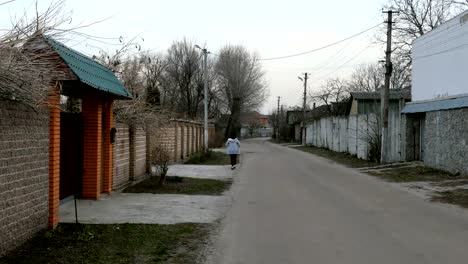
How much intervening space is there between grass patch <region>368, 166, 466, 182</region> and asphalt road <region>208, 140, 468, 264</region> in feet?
11.5

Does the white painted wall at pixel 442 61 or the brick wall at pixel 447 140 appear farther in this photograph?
the white painted wall at pixel 442 61

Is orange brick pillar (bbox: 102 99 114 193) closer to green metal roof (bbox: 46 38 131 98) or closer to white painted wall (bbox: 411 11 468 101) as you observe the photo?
green metal roof (bbox: 46 38 131 98)

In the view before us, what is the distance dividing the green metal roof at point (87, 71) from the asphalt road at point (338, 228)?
3420 mm

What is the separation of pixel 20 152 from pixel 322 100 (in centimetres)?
7128

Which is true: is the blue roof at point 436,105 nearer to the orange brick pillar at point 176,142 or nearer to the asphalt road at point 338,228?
the asphalt road at point 338,228

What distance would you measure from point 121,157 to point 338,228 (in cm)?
749

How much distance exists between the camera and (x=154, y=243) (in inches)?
325

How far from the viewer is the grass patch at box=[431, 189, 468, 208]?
13560mm

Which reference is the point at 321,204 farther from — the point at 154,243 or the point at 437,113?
the point at 437,113

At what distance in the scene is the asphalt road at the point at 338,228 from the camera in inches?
298

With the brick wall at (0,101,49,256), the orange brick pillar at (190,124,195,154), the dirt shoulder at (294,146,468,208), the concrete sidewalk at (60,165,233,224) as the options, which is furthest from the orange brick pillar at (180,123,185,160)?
the brick wall at (0,101,49,256)

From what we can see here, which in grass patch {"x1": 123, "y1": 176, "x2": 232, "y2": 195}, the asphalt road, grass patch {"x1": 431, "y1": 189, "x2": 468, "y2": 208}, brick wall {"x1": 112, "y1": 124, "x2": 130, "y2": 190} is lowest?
the asphalt road

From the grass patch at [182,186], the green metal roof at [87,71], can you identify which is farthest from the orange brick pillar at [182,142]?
the green metal roof at [87,71]

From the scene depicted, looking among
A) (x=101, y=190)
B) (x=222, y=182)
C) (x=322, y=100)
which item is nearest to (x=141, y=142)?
(x=222, y=182)
